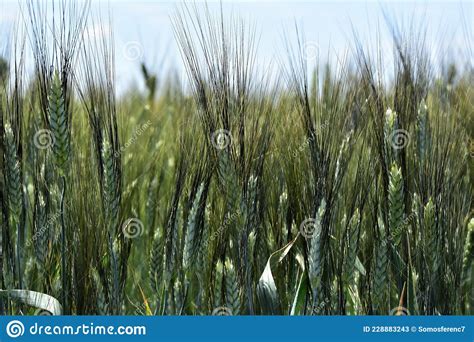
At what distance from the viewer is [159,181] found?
3107 mm

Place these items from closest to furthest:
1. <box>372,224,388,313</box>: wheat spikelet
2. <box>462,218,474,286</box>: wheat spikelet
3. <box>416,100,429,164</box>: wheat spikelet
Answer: <box>372,224,388,313</box>: wheat spikelet
<box>416,100,429,164</box>: wheat spikelet
<box>462,218,474,286</box>: wheat spikelet

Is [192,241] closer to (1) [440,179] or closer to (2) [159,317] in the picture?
(2) [159,317]

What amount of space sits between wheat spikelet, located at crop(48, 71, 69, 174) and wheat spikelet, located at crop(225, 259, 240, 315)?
1.85ft

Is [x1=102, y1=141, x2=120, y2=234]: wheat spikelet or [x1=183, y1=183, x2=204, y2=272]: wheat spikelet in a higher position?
[x1=102, y1=141, x2=120, y2=234]: wheat spikelet

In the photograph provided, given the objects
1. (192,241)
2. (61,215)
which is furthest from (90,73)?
(192,241)

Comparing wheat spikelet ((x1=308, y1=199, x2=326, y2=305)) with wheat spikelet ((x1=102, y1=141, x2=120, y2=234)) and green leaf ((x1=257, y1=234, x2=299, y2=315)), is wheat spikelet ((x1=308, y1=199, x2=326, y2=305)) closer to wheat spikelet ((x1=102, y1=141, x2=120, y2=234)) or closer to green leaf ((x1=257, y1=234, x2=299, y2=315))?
green leaf ((x1=257, y1=234, x2=299, y2=315))

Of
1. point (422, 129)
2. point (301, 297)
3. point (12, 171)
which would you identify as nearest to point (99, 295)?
point (12, 171)

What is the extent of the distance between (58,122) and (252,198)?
0.60m

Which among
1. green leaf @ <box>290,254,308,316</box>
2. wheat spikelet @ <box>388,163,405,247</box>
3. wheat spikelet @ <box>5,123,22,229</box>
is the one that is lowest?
green leaf @ <box>290,254,308,316</box>

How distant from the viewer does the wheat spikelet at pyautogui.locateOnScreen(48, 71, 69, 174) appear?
199 cm

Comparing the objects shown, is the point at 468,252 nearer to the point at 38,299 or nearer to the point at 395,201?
the point at 395,201

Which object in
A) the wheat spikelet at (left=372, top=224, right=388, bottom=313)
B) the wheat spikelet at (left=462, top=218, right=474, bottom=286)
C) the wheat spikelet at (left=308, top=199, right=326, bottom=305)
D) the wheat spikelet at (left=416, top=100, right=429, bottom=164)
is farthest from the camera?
the wheat spikelet at (left=462, top=218, right=474, bottom=286)

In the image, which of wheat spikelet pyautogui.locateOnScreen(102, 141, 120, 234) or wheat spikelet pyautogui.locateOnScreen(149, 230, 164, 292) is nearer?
wheat spikelet pyautogui.locateOnScreen(102, 141, 120, 234)

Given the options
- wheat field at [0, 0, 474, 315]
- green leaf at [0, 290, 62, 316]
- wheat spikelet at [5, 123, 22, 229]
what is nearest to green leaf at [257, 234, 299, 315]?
wheat field at [0, 0, 474, 315]
